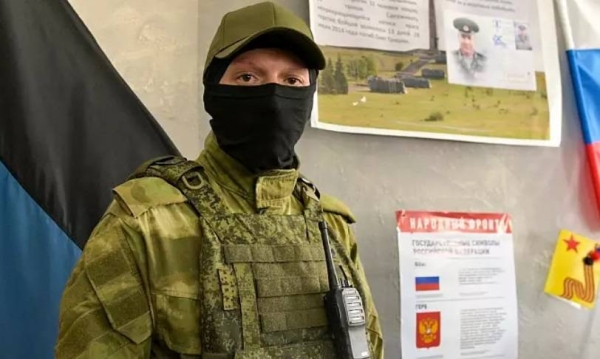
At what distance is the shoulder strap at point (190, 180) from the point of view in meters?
0.90

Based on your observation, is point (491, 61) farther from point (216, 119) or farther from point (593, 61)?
point (216, 119)

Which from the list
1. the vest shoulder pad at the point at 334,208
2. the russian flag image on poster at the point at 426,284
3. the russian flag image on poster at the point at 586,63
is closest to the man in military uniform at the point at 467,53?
the russian flag image on poster at the point at 586,63

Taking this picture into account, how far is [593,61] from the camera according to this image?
1684mm

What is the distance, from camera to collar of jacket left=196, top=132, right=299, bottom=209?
3.13ft

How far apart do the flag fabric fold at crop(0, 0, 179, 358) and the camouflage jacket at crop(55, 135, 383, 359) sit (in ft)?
0.91

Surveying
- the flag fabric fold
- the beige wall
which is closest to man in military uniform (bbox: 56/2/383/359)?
the flag fabric fold

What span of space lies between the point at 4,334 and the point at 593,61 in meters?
1.44

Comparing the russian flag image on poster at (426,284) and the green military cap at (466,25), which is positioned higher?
the green military cap at (466,25)

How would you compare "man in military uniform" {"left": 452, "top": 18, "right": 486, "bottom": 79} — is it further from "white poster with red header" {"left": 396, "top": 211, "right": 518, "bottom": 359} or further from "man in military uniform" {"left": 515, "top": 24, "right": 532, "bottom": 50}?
"white poster with red header" {"left": 396, "top": 211, "right": 518, "bottom": 359}

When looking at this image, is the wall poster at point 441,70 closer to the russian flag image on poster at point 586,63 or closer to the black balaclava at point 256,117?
the russian flag image on poster at point 586,63

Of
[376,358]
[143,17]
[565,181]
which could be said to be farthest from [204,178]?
[565,181]

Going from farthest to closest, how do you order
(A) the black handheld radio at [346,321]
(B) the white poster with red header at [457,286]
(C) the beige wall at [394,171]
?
1. (B) the white poster with red header at [457,286]
2. (C) the beige wall at [394,171]
3. (A) the black handheld radio at [346,321]

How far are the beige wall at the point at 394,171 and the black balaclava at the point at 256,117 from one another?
0.40m

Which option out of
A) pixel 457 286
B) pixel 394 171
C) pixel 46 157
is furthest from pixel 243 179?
pixel 457 286
